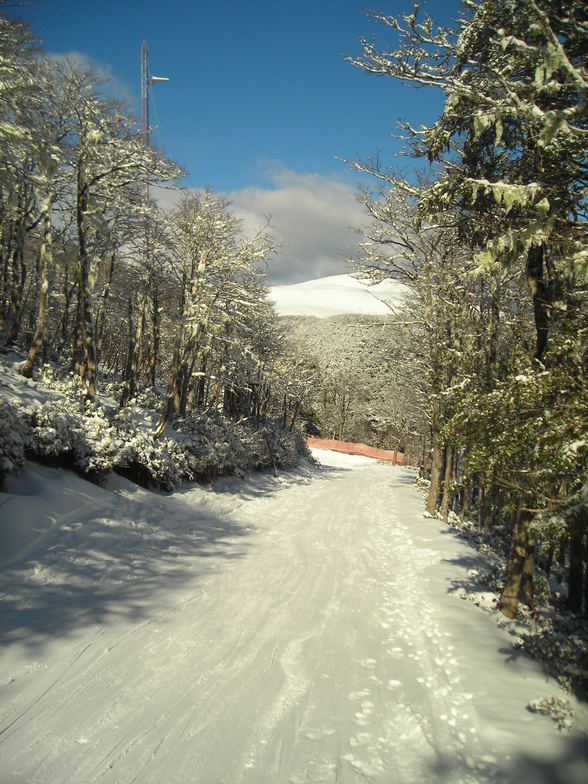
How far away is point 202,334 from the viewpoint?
603 inches

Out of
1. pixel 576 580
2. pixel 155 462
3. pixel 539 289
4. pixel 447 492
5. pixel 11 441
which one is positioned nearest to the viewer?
pixel 539 289

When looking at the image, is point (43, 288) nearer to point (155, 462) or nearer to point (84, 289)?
point (84, 289)

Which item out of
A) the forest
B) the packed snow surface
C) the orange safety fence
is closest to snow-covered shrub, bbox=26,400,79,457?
the forest

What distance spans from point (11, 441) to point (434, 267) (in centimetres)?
1012

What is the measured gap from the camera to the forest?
14.7 ft

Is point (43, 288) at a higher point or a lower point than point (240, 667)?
higher

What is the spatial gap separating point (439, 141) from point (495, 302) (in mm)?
4670

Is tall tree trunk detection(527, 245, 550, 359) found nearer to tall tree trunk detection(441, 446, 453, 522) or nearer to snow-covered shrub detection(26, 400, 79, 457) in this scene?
tall tree trunk detection(441, 446, 453, 522)

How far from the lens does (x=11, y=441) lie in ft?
23.9

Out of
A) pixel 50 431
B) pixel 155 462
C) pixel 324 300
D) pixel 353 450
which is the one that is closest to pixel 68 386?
pixel 155 462

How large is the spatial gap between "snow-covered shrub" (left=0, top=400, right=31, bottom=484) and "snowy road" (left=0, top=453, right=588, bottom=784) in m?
0.38

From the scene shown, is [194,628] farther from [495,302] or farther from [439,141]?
[495,302]

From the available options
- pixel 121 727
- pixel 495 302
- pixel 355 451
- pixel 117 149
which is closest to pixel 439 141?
pixel 495 302

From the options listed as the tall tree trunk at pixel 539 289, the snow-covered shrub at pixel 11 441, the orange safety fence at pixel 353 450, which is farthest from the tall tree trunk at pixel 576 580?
the orange safety fence at pixel 353 450
